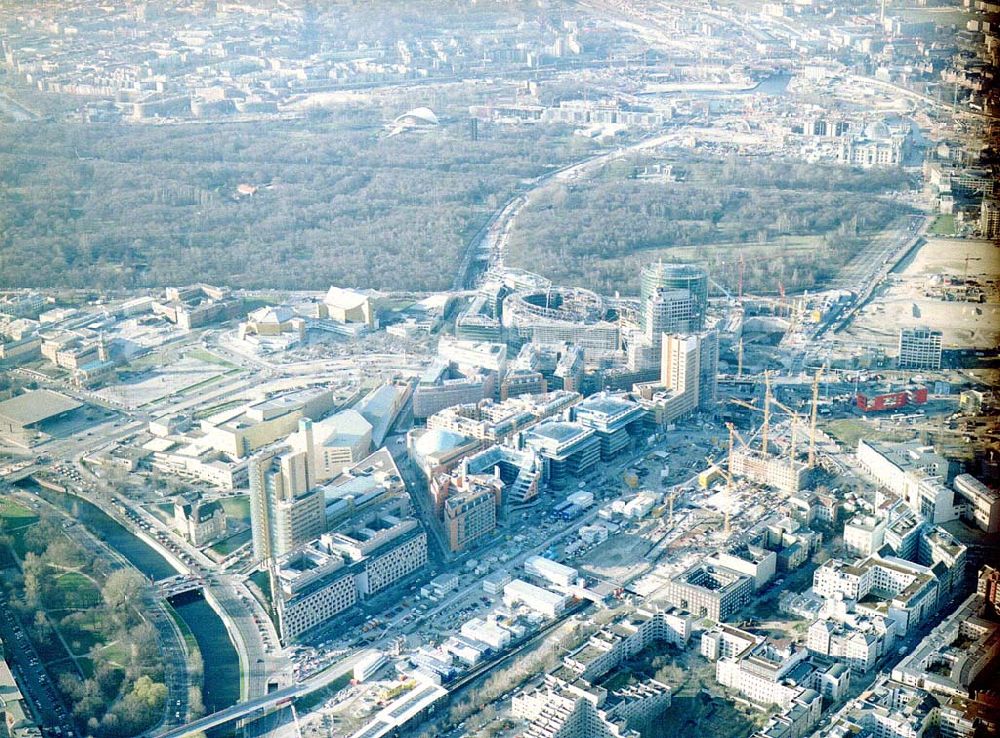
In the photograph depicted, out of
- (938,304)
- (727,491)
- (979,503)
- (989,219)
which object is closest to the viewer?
(979,503)

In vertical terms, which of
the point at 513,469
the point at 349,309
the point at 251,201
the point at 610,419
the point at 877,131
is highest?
the point at 877,131

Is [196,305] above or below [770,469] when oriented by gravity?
above

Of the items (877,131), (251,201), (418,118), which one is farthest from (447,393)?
(418,118)

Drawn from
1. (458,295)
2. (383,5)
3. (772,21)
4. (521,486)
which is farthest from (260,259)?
(772,21)

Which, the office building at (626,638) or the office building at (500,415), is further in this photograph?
the office building at (500,415)

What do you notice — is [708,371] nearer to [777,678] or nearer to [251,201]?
[777,678]

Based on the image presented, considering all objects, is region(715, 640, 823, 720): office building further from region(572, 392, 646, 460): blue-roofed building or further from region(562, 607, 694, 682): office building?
region(572, 392, 646, 460): blue-roofed building

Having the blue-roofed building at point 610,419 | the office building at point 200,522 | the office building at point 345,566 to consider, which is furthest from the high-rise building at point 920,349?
the office building at point 200,522

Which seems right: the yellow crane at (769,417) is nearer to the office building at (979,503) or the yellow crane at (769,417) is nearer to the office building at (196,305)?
the office building at (979,503)
